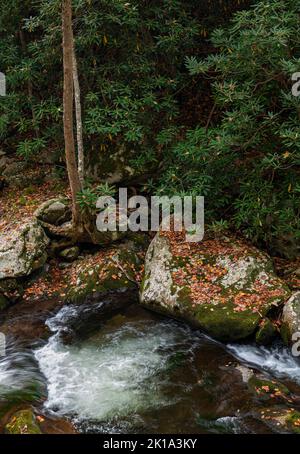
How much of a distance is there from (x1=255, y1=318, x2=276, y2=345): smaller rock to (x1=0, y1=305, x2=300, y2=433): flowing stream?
0.15 m

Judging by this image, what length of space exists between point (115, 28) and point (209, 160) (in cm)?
410

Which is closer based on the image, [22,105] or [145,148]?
[145,148]

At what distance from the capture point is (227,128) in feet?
27.6

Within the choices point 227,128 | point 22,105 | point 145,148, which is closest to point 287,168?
point 227,128

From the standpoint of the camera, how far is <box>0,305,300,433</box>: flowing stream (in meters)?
5.80

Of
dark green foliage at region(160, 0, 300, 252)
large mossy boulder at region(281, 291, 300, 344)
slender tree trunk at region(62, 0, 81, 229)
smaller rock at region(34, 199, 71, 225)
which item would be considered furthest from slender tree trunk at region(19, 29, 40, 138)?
large mossy boulder at region(281, 291, 300, 344)

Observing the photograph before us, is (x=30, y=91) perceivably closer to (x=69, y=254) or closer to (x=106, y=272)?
(x=69, y=254)

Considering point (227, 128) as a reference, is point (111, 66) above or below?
above

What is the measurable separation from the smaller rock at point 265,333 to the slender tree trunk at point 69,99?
4.78 metres

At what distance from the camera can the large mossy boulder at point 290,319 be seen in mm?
7141

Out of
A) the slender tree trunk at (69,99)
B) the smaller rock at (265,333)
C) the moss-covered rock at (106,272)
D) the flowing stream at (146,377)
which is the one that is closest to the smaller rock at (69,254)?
the moss-covered rock at (106,272)

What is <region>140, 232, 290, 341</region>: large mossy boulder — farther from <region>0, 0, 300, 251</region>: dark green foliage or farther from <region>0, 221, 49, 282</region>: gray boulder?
<region>0, 221, 49, 282</region>: gray boulder

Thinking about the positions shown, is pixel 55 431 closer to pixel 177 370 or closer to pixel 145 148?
pixel 177 370

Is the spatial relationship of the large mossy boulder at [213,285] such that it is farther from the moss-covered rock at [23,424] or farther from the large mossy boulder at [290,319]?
the moss-covered rock at [23,424]
